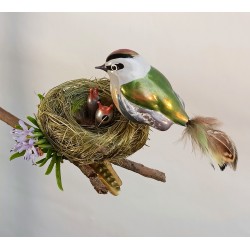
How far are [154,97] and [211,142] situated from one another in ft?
0.47

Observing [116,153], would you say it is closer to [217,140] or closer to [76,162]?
[76,162]

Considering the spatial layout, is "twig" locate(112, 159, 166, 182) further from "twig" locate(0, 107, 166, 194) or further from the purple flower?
the purple flower

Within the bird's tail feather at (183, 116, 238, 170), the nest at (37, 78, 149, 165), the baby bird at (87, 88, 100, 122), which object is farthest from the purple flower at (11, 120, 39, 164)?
the bird's tail feather at (183, 116, 238, 170)

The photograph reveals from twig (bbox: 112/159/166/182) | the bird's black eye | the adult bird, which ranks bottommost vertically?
twig (bbox: 112/159/166/182)

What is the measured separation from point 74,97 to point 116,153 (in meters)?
0.18

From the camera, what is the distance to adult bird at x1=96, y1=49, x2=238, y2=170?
0.94m

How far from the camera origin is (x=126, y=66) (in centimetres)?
95

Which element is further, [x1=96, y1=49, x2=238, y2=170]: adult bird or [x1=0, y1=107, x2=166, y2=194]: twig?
[x1=0, y1=107, x2=166, y2=194]: twig

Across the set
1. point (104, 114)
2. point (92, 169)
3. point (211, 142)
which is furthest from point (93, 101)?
point (211, 142)

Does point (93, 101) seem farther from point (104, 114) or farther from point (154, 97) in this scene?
point (154, 97)

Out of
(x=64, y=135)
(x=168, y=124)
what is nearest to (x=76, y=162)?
(x=64, y=135)

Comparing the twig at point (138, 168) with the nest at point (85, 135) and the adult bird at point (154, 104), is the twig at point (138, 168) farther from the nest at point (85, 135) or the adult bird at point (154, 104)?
the adult bird at point (154, 104)

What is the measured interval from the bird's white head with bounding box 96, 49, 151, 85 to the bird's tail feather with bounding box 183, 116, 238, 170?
14 cm

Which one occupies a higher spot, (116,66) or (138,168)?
(116,66)
